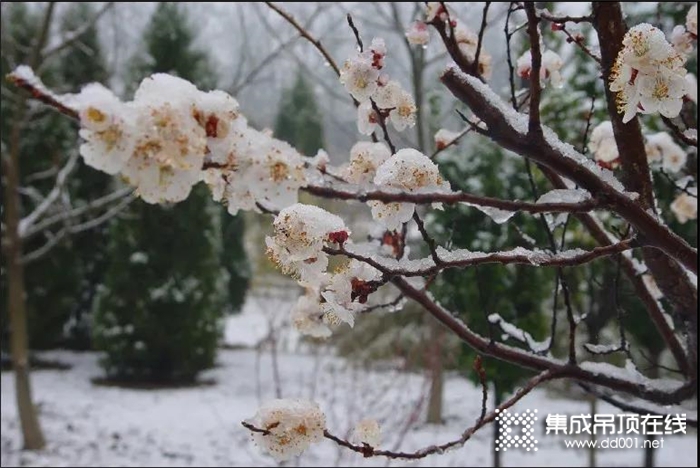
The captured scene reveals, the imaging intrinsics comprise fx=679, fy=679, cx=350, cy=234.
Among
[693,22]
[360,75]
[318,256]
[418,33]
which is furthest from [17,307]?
[693,22]

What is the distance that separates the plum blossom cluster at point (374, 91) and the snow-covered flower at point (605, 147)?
730 mm

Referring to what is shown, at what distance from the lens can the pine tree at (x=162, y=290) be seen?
8.09 meters

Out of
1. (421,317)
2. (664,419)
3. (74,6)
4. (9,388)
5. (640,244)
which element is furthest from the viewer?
(74,6)

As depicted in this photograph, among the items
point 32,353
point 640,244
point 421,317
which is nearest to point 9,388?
point 32,353

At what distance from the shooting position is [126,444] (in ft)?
18.8

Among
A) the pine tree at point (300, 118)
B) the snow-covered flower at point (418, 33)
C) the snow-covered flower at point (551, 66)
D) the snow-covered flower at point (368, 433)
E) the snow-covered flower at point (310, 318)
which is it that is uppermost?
the pine tree at point (300, 118)

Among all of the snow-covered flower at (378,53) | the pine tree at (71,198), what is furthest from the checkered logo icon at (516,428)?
the pine tree at (71,198)

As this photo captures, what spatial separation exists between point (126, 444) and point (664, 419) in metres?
4.91

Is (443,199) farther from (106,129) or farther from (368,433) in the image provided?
(368,433)

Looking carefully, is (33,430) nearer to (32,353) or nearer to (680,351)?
(32,353)

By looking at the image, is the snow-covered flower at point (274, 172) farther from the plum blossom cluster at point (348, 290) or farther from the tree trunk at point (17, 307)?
the tree trunk at point (17, 307)

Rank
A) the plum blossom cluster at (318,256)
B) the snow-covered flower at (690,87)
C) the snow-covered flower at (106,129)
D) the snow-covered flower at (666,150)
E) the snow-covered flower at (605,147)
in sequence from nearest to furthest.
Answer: the snow-covered flower at (106,129) → the plum blossom cluster at (318,256) → the snow-covered flower at (690,87) → the snow-covered flower at (605,147) → the snow-covered flower at (666,150)

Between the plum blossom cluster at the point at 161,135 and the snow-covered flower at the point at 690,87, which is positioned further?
the snow-covered flower at the point at 690,87

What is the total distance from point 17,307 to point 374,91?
4800 millimetres
